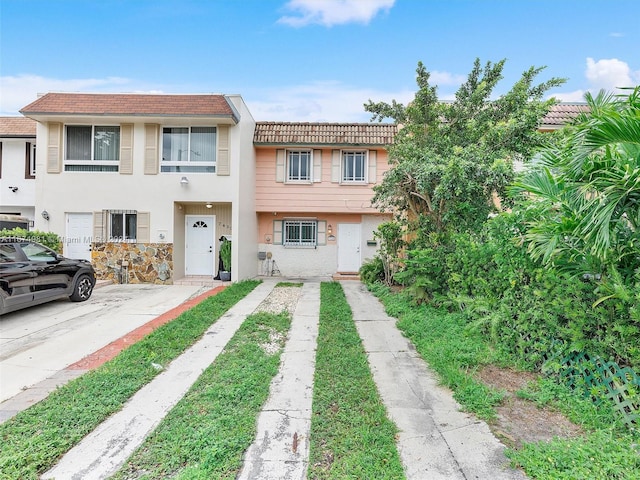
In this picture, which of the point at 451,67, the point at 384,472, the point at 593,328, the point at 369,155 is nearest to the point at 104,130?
the point at 369,155

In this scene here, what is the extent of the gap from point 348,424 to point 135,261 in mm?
10244

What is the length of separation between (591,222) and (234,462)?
359 cm

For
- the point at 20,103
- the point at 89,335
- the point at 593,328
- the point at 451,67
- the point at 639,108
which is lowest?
the point at 89,335

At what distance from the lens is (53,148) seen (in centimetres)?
1068

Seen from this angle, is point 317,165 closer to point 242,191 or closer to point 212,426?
point 242,191

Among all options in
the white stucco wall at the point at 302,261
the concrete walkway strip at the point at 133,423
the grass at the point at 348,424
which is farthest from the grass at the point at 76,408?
the white stucco wall at the point at 302,261

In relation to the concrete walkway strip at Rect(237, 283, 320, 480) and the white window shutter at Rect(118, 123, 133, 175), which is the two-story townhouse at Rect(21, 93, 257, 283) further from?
the concrete walkway strip at Rect(237, 283, 320, 480)

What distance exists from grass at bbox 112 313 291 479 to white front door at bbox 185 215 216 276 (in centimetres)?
781

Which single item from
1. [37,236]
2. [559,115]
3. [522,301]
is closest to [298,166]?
[37,236]

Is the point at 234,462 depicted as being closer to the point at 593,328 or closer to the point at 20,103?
the point at 593,328

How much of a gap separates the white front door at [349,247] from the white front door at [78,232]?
29.8 ft

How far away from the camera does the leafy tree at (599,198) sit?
9.04 ft

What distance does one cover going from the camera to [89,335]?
5.55m

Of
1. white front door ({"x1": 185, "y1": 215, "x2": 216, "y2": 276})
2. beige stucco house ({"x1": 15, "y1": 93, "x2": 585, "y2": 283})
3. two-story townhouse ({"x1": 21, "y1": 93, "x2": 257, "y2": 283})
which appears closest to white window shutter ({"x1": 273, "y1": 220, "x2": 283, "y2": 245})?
beige stucco house ({"x1": 15, "y1": 93, "x2": 585, "y2": 283})
